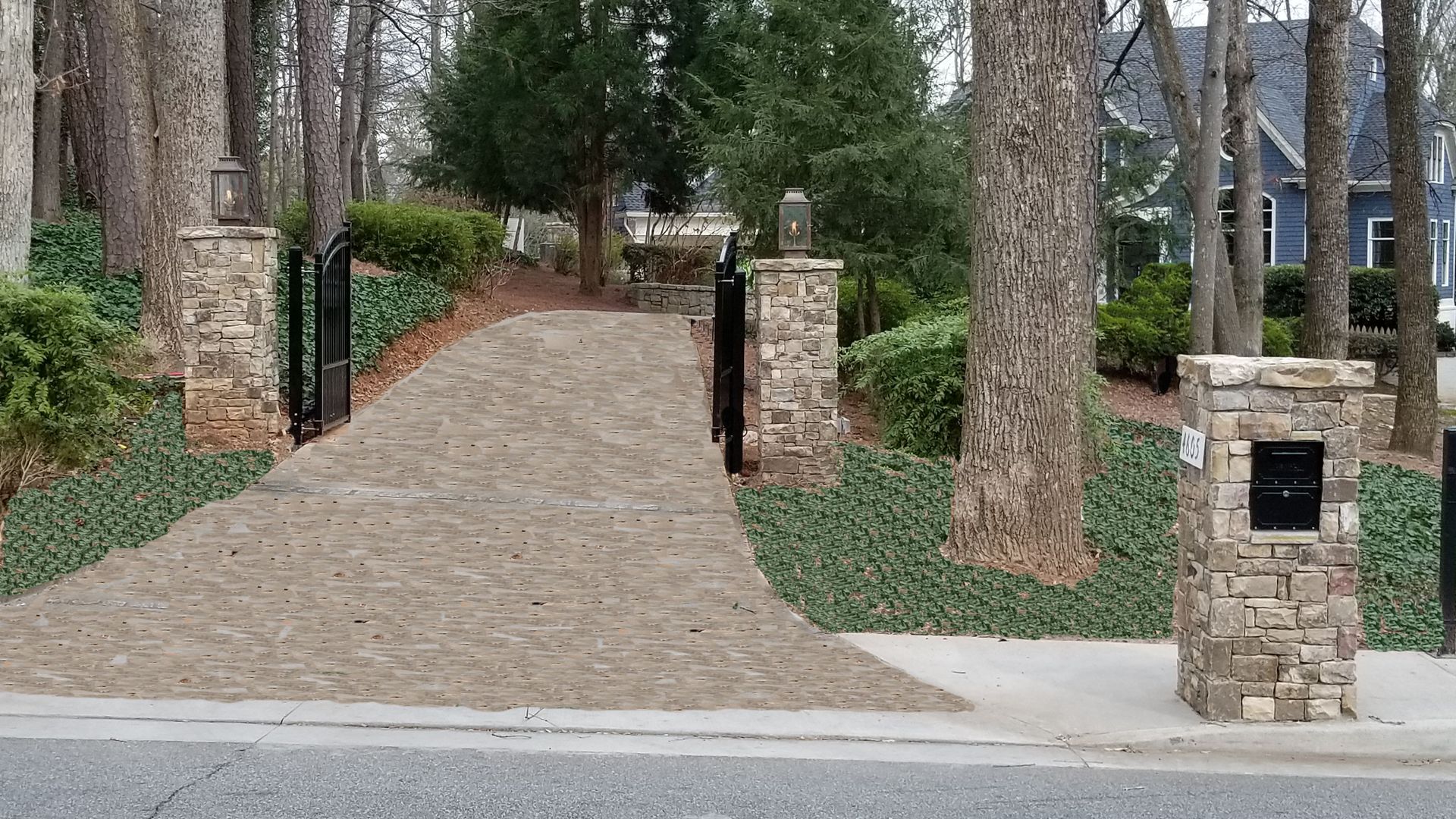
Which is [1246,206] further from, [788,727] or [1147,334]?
[788,727]

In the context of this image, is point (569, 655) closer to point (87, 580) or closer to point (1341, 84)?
point (87, 580)

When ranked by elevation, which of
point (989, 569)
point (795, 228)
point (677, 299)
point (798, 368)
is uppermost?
point (795, 228)

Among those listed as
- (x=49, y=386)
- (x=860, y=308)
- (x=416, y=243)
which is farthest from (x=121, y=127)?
(x=860, y=308)

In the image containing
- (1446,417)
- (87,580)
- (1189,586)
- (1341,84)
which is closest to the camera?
(1189,586)

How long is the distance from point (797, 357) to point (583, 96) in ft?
36.7

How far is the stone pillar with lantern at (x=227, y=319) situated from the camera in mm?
10648

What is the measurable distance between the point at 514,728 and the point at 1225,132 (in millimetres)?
13321

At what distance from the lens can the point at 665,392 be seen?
13273 millimetres

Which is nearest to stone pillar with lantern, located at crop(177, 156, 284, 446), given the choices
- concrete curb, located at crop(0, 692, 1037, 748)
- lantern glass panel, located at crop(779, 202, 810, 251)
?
lantern glass panel, located at crop(779, 202, 810, 251)

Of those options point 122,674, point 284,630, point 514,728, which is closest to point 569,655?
point 514,728

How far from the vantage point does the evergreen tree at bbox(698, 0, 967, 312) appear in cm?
1449

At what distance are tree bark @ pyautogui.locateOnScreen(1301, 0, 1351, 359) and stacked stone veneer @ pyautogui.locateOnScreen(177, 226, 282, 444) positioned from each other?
11.4 m

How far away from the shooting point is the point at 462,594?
766cm

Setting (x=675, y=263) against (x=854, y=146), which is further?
(x=675, y=263)
